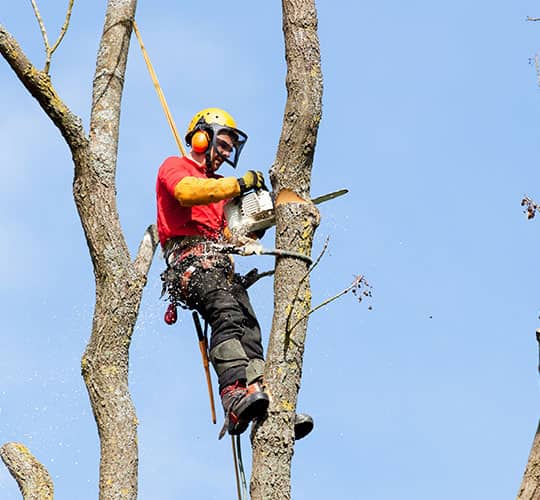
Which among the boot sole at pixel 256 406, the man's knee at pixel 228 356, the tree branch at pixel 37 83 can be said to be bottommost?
the boot sole at pixel 256 406

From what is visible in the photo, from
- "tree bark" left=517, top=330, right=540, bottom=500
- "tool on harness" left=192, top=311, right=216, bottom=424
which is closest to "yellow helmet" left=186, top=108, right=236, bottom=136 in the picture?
"tool on harness" left=192, top=311, right=216, bottom=424

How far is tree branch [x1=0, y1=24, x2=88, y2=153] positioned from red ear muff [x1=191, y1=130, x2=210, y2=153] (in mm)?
755

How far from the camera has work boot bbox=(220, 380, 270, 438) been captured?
188 inches

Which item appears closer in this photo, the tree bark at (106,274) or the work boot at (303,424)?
the work boot at (303,424)

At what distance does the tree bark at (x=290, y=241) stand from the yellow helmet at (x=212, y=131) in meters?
1.02

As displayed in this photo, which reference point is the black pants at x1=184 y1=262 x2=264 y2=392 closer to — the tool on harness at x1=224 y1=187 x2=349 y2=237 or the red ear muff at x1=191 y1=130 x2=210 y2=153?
the tool on harness at x1=224 y1=187 x2=349 y2=237

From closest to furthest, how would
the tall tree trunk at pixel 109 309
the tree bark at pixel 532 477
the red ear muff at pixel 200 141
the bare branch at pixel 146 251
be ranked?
1. the tree bark at pixel 532 477
2. the tall tree trunk at pixel 109 309
3. the red ear muff at pixel 200 141
4. the bare branch at pixel 146 251

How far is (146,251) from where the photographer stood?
675 cm

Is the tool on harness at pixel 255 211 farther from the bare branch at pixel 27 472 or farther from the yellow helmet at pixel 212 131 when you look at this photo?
the bare branch at pixel 27 472

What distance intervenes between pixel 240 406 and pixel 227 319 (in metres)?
0.86

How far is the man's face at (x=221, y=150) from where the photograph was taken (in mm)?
6207

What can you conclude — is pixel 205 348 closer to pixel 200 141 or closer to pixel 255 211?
pixel 255 211

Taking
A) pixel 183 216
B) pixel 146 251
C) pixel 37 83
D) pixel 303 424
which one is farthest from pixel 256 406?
pixel 37 83

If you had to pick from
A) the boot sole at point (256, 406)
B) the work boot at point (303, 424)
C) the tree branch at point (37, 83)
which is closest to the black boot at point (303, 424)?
the work boot at point (303, 424)
